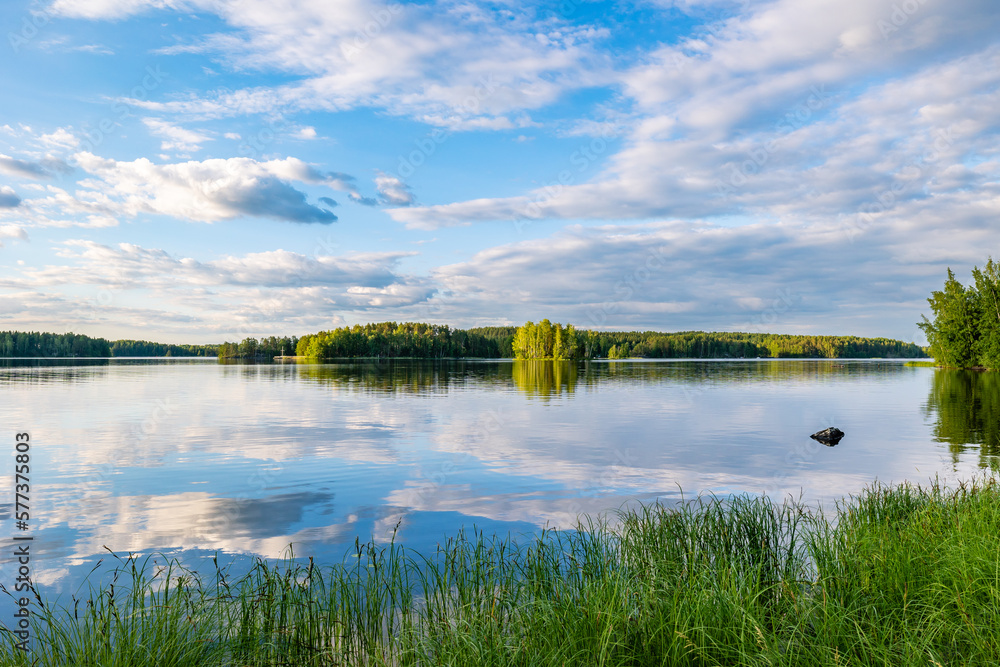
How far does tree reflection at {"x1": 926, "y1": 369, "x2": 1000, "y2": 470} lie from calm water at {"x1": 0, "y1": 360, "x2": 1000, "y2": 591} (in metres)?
0.20

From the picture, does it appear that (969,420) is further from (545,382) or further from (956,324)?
(956,324)

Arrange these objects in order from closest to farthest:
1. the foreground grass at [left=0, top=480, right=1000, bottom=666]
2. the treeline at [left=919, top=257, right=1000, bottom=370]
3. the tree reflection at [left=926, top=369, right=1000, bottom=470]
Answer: the foreground grass at [left=0, top=480, right=1000, bottom=666]
the tree reflection at [left=926, top=369, right=1000, bottom=470]
the treeline at [left=919, top=257, right=1000, bottom=370]

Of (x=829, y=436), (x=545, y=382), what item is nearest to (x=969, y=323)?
(x=545, y=382)

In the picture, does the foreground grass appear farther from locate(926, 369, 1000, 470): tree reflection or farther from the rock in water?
the rock in water

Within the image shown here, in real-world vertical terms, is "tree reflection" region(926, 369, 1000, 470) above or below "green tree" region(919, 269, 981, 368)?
below

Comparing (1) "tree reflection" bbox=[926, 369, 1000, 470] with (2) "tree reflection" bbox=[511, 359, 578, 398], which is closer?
(1) "tree reflection" bbox=[926, 369, 1000, 470]

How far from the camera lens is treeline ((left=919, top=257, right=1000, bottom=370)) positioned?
308ft

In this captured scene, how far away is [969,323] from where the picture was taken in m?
101

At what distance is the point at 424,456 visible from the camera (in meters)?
24.7

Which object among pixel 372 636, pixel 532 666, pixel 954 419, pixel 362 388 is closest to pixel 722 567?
pixel 532 666

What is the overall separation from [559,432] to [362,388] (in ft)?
122

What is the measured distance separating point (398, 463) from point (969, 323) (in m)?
118

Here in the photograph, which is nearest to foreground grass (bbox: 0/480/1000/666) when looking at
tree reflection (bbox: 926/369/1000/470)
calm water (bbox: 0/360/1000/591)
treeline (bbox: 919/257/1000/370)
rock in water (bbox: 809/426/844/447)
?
calm water (bbox: 0/360/1000/591)

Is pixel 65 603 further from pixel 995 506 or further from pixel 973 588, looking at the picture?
pixel 995 506
